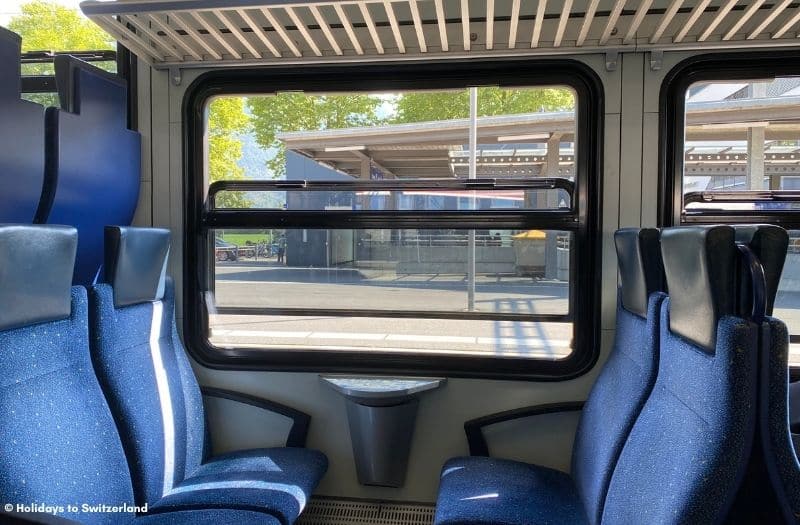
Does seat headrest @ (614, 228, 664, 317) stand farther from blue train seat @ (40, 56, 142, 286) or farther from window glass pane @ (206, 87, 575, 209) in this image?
blue train seat @ (40, 56, 142, 286)

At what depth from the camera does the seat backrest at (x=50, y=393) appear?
1.43 metres

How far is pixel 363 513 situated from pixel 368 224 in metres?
1.31

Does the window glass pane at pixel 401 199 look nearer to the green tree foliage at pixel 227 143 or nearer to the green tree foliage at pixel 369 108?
the green tree foliage at pixel 227 143

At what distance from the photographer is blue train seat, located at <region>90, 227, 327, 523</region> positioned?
1.88 metres

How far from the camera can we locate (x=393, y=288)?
2.51 meters

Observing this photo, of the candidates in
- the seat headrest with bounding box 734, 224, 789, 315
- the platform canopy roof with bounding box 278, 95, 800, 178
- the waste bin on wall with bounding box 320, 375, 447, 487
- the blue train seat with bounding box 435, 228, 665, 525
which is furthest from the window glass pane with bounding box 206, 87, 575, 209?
the seat headrest with bounding box 734, 224, 789, 315

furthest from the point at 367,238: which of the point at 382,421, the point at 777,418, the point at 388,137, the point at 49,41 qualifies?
the point at 49,41

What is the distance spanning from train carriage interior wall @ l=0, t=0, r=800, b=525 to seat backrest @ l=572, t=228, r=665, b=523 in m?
0.01

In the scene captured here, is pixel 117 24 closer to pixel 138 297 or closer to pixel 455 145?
pixel 138 297

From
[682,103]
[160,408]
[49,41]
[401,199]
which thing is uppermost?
[49,41]

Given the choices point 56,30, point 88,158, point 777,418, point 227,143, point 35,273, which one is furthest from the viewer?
point 56,30

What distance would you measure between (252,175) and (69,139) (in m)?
0.75

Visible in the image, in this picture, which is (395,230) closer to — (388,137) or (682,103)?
(388,137)

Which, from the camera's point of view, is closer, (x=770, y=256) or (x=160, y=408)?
(x=770, y=256)
